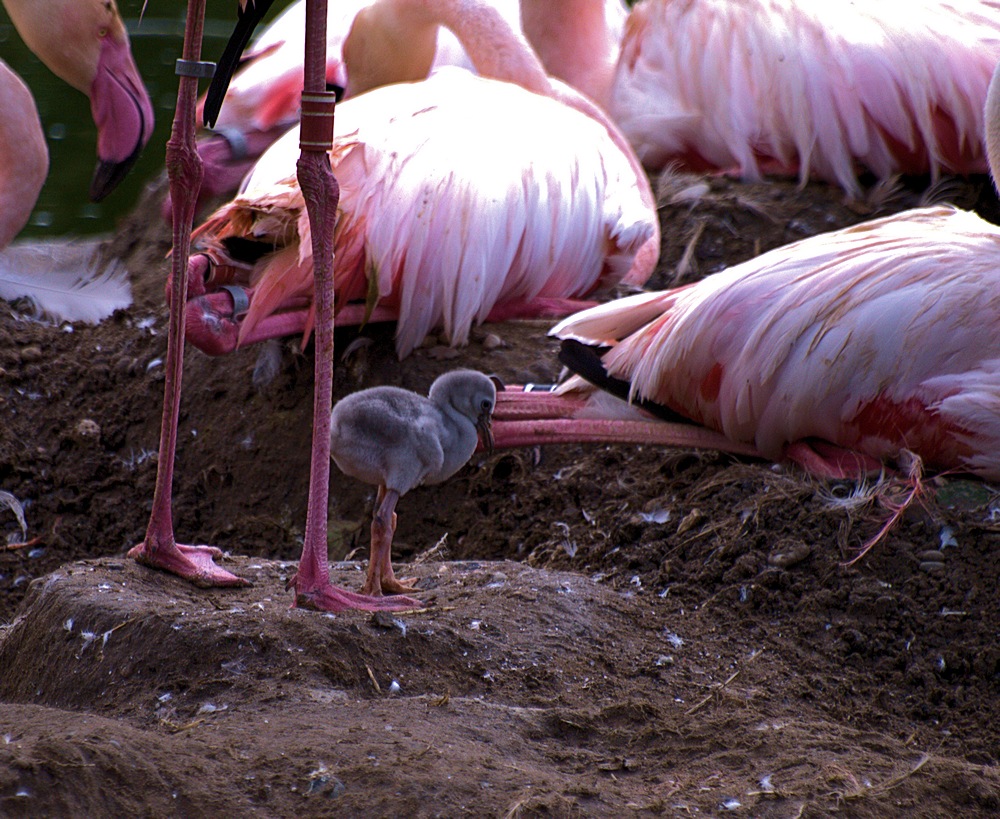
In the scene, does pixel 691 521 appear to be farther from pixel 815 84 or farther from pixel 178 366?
pixel 815 84

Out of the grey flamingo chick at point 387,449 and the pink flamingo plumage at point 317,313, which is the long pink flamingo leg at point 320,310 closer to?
the pink flamingo plumage at point 317,313

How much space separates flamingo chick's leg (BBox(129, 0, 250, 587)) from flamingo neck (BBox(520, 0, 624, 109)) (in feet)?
9.55

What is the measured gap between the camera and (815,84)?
4703mm

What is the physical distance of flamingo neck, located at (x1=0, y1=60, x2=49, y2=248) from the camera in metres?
4.02

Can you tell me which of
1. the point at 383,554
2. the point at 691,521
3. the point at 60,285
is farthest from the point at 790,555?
the point at 60,285

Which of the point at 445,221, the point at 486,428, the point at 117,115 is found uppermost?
the point at 117,115

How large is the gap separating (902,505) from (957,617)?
0.31m

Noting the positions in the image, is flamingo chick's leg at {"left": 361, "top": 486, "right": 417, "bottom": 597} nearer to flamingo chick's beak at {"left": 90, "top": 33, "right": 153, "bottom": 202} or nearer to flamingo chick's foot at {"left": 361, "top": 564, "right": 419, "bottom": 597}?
flamingo chick's foot at {"left": 361, "top": 564, "right": 419, "bottom": 597}

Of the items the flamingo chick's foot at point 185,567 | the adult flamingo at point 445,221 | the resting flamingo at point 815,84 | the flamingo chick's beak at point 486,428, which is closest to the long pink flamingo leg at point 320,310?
the flamingo chick's foot at point 185,567

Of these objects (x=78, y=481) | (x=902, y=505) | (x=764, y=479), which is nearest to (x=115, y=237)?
(x=78, y=481)

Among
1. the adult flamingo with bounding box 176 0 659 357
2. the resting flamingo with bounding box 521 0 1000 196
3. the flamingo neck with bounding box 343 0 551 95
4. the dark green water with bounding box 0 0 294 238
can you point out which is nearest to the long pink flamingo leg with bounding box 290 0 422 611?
the adult flamingo with bounding box 176 0 659 357

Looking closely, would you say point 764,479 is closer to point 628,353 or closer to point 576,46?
point 628,353

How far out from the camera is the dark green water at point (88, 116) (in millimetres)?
6801

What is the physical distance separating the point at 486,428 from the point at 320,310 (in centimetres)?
63
